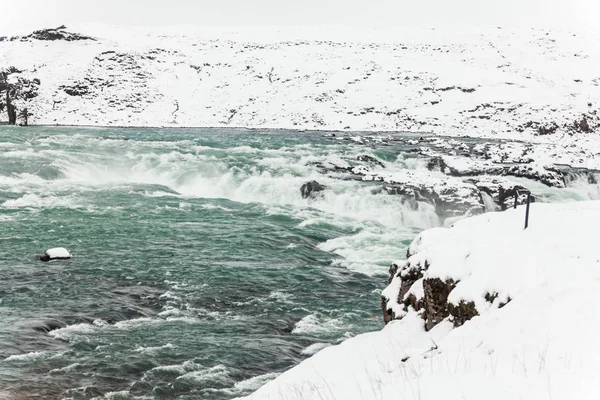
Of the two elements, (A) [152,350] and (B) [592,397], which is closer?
(B) [592,397]

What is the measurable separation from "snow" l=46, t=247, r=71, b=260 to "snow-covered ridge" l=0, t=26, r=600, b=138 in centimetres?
5266

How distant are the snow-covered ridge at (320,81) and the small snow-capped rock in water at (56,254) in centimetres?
5268

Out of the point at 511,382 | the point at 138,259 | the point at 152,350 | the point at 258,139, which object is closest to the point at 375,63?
the point at 258,139

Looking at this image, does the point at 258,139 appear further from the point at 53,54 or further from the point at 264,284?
the point at 53,54

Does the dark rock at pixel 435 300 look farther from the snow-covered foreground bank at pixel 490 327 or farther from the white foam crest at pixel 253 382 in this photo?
the white foam crest at pixel 253 382

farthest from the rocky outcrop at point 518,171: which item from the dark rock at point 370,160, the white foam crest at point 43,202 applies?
the white foam crest at point 43,202

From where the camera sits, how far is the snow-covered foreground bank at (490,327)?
193 inches

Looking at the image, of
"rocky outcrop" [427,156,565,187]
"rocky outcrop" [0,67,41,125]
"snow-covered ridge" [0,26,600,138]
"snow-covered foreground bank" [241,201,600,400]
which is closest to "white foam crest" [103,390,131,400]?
"snow-covered foreground bank" [241,201,600,400]

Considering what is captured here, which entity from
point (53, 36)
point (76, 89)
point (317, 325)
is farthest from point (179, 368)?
point (53, 36)

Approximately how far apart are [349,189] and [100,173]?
15630 mm

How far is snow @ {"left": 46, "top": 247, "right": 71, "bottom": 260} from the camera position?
1777 centimetres

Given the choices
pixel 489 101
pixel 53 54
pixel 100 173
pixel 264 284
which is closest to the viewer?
pixel 264 284

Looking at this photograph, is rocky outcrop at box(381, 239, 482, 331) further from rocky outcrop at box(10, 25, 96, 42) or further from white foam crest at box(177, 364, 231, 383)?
rocky outcrop at box(10, 25, 96, 42)

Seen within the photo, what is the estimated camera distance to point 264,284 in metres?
16.8
